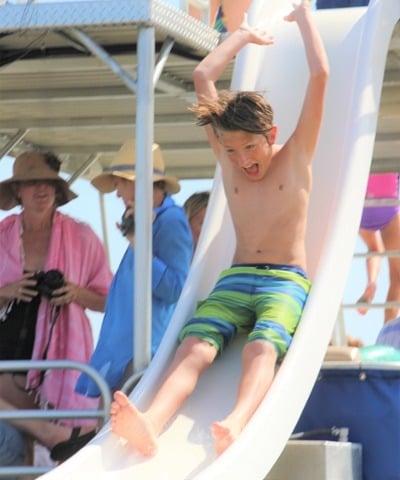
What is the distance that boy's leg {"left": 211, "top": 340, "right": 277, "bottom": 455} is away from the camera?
18.7ft

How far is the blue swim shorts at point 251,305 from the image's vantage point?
20.4ft

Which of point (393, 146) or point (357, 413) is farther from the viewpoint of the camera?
point (393, 146)

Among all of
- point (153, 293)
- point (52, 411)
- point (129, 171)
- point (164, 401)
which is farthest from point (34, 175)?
point (164, 401)

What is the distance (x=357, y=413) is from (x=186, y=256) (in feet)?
4.06

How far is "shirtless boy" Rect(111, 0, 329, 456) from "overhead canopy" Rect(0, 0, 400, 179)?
0.47 meters

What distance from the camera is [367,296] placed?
11.0 metres

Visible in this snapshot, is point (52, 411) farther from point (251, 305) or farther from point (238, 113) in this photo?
point (238, 113)

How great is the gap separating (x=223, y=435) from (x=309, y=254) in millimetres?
1411

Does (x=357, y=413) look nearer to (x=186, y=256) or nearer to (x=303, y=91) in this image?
(x=186, y=256)

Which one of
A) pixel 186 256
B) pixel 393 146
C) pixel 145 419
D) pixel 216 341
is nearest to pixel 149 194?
pixel 186 256

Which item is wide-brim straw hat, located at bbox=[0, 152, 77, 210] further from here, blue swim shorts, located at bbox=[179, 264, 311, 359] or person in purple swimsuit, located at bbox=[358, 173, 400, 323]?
person in purple swimsuit, located at bbox=[358, 173, 400, 323]

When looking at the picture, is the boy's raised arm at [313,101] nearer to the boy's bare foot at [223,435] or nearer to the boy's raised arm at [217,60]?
the boy's raised arm at [217,60]

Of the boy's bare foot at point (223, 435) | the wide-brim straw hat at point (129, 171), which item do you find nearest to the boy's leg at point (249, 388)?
the boy's bare foot at point (223, 435)

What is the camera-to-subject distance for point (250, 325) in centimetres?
647
